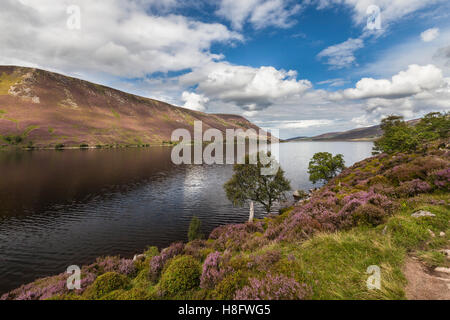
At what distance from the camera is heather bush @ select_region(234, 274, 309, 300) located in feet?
17.8

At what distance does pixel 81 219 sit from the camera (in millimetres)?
35250

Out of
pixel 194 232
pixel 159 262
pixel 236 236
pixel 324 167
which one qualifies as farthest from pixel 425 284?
pixel 324 167

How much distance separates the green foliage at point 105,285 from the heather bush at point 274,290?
264 inches

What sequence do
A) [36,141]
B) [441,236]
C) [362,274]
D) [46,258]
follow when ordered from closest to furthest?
[362,274] → [441,236] → [46,258] → [36,141]

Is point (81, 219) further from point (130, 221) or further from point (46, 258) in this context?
point (46, 258)

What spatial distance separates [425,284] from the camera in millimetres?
5383

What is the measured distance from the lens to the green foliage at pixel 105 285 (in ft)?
28.7

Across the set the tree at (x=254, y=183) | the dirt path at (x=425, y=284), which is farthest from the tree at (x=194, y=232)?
the dirt path at (x=425, y=284)

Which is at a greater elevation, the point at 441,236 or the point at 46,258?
the point at 441,236

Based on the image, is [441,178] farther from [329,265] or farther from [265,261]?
[265,261]

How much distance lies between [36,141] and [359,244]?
225m

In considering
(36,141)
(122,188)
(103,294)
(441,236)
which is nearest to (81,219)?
(122,188)

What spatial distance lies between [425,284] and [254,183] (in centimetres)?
3148
